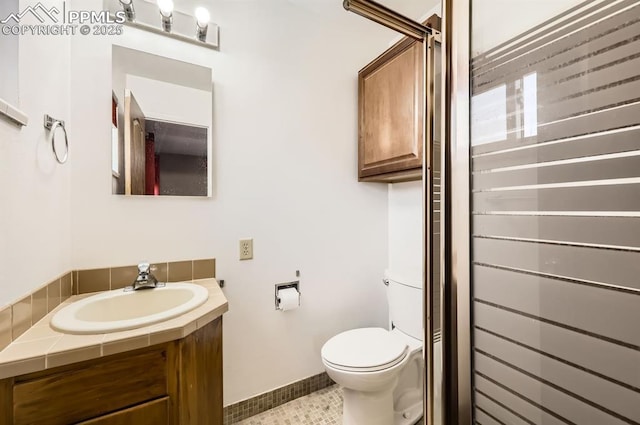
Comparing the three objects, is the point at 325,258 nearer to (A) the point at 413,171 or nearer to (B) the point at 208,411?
(A) the point at 413,171

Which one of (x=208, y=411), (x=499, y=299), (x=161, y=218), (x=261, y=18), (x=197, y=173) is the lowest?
(x=208, y=411)

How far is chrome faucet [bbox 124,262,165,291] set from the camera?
3.86ft

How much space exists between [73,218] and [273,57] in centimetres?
135

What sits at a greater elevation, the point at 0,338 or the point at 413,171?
the point at 413,171

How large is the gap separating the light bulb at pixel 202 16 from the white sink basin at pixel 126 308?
52.7 inches

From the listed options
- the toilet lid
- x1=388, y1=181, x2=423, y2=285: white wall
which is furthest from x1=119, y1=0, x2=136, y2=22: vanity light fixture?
the toilet lid

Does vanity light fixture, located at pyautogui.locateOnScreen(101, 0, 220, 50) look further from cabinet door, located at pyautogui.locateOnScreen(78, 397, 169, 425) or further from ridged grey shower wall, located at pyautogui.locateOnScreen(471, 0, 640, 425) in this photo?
cabinet door, located at pyautogui.locateOnScreen(78, 397, 169, 425)

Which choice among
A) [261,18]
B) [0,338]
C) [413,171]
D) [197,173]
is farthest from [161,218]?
[413,171]

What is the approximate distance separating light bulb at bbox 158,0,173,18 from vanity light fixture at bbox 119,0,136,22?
0.12 meters

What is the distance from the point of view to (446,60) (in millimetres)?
773

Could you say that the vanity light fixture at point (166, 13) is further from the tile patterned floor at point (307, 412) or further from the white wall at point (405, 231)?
the tile patterned floor at point (307, 412)

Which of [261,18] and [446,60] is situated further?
[261,18]

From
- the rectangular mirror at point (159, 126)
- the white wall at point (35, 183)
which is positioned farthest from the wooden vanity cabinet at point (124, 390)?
the rectangular mirror at point (159, 126)

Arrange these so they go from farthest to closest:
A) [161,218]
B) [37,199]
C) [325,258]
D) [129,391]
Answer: [325,258] → [161,218] → [37,199] → [129,391]
